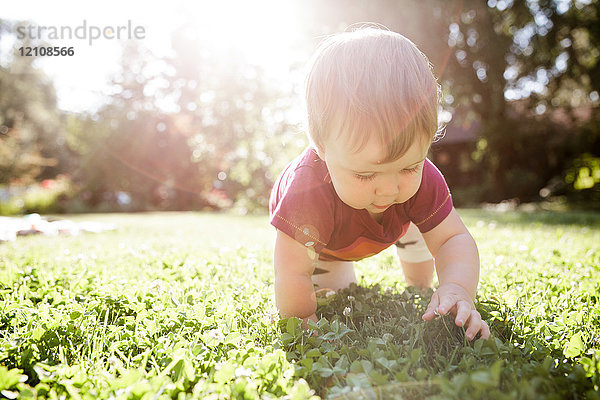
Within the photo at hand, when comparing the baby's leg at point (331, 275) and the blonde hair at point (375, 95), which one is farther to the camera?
the baby's leg at point (331, 275)

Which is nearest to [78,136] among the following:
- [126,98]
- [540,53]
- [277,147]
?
[126,98]

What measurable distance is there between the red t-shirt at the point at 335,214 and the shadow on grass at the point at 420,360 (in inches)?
13.4

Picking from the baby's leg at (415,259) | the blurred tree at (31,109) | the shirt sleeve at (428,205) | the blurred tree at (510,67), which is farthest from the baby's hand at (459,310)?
the blurred tree at (31,109)

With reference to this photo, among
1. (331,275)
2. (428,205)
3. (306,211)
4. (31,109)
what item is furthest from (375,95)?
(31,109)

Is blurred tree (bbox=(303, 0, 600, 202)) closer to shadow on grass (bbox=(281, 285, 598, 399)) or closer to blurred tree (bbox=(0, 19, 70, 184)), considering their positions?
shadow on grass (bbox=(281, 285, 598, 399))

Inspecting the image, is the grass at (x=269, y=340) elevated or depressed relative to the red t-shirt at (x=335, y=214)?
depressed

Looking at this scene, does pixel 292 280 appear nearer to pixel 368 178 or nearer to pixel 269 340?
pixel 269 340

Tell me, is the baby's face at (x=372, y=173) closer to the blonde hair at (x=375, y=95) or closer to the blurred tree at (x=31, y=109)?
the blonde hair at (x=375, y=95)

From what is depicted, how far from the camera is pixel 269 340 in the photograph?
1863 mm

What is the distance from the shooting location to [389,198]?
5.98 feet

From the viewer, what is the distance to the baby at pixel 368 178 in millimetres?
1675

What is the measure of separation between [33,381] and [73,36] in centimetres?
599

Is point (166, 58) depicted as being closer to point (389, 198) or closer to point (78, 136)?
point (78, 136)

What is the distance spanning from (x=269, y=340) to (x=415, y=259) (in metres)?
1.30
